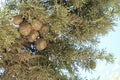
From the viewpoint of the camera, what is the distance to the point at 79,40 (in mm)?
5055

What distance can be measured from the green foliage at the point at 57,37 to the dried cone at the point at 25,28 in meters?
0.07

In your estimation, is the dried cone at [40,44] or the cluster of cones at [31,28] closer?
the cluster of cones at [31,28]

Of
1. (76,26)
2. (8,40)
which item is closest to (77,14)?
(76,26)

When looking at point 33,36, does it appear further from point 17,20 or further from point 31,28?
point 17,20

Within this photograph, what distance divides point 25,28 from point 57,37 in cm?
58

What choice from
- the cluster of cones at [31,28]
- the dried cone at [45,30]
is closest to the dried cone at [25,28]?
the cluster of cones at [31,28]

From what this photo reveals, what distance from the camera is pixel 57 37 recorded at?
509 cm

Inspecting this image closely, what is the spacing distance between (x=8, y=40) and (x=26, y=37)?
1.09ft

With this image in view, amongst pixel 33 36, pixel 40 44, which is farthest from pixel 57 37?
pixel 33 36

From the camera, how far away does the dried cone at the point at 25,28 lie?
463cm

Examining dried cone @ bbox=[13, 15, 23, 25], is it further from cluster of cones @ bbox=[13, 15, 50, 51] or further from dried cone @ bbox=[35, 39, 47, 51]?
dried cone @ bbox=[35, 39, 47, 51]

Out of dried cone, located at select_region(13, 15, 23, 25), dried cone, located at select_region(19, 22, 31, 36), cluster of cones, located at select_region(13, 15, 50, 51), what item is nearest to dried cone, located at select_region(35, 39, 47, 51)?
cluster of cones, located at select_region(13, 15, 50, 51)

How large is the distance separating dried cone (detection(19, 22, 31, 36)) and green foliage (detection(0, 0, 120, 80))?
0.22 ft

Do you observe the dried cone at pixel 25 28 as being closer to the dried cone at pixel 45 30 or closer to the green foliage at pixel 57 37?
the green foliage at pixel 57 37
